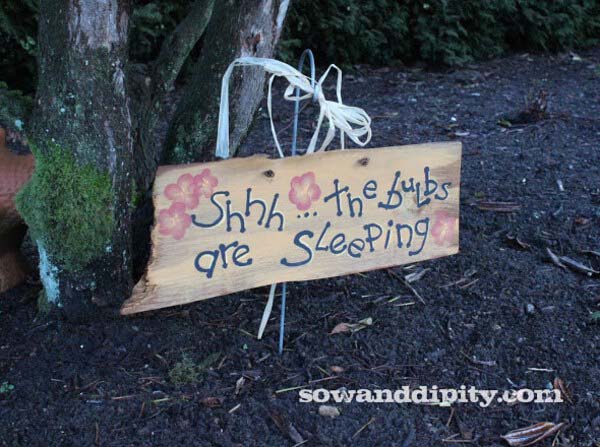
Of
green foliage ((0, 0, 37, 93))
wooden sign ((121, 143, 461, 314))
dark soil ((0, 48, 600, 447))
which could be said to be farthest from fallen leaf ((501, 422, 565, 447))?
green foliage ((0, 0, 37, 93))

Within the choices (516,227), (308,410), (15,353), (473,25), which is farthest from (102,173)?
(473,25)

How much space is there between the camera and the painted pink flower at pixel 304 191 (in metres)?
2.25

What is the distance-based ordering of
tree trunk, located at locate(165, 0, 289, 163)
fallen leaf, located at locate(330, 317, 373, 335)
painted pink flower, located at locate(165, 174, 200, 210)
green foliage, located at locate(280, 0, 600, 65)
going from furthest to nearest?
green foliage, located at locate(280, 0, 600, 65), tree trunk, located at locate(165, 0, 289, 163), fallen leaf, located at locate(330, 317, 373, 335), painted pink flower, located at locate(165, 174, 200, 210)

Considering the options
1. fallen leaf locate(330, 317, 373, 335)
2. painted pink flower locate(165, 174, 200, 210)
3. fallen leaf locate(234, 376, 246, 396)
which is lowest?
fallen leaf locate(330, 317, 373, 335)

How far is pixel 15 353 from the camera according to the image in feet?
8.29

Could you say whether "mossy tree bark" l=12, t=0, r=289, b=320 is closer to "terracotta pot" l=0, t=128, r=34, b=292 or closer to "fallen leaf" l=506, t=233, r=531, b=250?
"terracotta pot" l=0, t=128, r=34, b=292

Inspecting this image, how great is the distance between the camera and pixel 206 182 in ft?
7.00

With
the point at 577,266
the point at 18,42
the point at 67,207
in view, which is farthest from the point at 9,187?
the point at 18,42

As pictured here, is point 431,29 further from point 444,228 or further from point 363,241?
point 363,241

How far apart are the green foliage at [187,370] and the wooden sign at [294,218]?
13.8 inches

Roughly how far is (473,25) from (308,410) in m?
5.77

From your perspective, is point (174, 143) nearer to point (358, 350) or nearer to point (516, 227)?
point (358, 350)

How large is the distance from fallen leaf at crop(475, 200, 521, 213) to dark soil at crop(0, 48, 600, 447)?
40 mm

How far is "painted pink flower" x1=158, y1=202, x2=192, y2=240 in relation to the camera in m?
2.11
